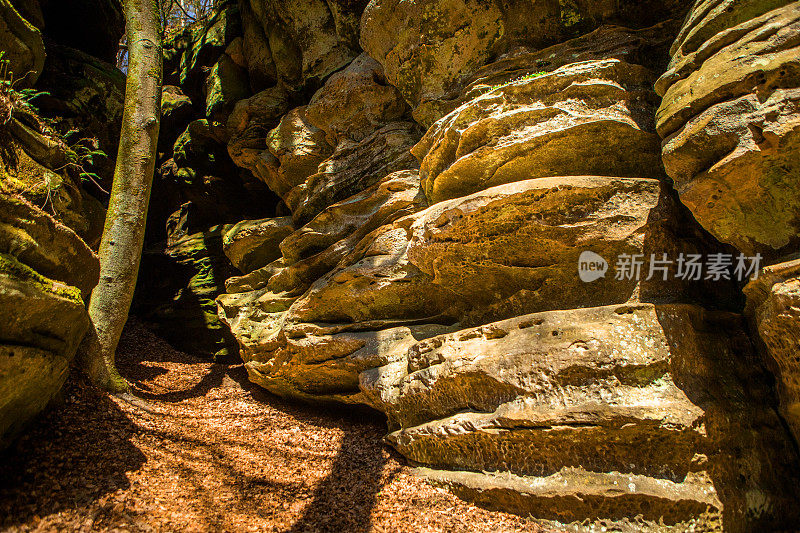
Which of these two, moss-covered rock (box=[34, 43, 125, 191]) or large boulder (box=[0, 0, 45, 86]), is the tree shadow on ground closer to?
large boulder (box=[0, 0, 45, 86])

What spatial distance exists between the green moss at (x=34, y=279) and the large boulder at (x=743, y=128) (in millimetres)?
6309

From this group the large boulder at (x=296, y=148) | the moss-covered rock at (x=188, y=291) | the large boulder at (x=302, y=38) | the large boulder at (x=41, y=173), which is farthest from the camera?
the moss-covered rock at (x=188, y=291)

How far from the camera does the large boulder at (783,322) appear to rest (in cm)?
318

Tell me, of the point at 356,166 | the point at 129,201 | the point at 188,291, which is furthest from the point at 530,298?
the point at 188,291

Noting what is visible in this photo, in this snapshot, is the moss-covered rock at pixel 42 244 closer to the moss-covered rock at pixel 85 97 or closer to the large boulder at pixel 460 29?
the large boulder at pixel 460 29

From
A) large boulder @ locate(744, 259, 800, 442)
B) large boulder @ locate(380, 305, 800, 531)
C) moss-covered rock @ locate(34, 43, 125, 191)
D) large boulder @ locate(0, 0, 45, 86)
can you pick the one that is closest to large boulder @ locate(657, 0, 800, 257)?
large boulder @ locate(744, 259, 800, 442)

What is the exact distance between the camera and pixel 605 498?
11.6 feet

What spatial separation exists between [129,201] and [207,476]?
4.79 m

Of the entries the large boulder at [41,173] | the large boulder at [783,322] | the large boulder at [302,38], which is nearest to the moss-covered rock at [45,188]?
the large boulder at [41,173]

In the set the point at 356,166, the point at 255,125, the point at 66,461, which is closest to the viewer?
the point at 66,461

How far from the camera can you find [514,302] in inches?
206

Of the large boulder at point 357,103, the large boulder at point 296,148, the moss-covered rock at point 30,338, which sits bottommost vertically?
the moss-covered rock at point 30,338

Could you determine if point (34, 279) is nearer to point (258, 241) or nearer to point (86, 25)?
point (258, 241)

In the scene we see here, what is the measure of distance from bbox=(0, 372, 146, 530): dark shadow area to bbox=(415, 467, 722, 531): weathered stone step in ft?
12.1
